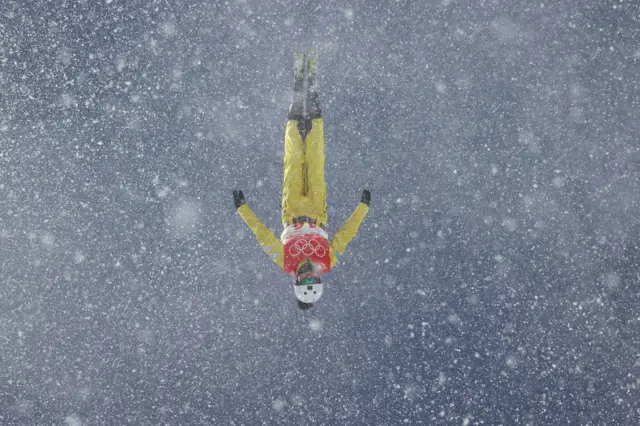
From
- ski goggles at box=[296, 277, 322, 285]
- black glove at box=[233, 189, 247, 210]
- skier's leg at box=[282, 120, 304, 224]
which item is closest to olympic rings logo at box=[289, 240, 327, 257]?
ski goggles at box=[296, 277, 322, 285]

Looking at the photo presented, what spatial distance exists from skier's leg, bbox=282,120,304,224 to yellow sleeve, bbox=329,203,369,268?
20.9 inches

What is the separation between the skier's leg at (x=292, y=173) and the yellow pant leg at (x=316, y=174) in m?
0.09

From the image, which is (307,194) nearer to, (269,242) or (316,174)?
(316,174)

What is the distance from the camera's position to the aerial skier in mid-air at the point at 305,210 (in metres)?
5.16

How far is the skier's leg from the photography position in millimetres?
5547

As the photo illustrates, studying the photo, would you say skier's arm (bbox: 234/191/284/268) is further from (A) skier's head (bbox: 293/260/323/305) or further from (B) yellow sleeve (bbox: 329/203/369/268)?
(B) yellow sleeve (bbox: 329/203/369/268)

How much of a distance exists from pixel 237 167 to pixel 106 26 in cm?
249

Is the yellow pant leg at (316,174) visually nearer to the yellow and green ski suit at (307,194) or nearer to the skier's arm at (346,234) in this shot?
the yellow and green ski suit at (307,194)

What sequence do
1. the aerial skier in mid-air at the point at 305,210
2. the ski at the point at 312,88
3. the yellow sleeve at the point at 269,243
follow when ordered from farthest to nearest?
the ski at the point at 312,88 → the yellow sleeve at the point at 269,243 → the aerial skier in mid-air at the point at 305,210

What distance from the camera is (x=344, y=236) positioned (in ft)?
17.8

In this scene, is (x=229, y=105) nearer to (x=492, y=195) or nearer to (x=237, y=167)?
(x=237, y=167)

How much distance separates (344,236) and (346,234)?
0.03 metres

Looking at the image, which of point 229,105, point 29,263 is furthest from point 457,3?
point 29,263

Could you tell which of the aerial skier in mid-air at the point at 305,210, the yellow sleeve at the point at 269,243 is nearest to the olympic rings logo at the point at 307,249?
the aerial skier in mid-air at the point at 305,210
